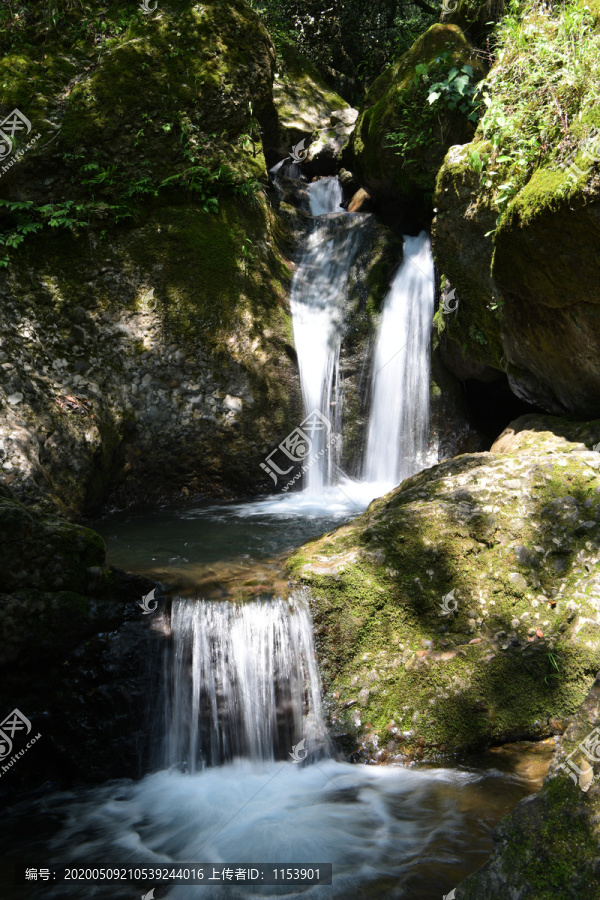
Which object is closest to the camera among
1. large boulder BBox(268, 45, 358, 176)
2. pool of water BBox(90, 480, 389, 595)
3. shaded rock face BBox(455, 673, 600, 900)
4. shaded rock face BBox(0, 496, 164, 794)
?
shaded rock face BBox(455, 673, 600, 900)

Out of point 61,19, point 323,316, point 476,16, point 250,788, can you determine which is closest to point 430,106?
point 476,16

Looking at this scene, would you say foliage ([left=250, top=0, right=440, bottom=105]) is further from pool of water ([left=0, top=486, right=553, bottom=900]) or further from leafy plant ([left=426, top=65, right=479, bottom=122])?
pool of water ([left=0, top=486, right=553, bottom=900])

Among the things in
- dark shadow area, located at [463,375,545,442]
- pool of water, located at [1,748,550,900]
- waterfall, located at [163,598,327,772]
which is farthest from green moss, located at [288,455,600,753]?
dark shadow area, located at [463,375,545,442]

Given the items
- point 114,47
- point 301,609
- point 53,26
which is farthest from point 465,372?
point 53,26

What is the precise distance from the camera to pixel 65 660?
12.5ft

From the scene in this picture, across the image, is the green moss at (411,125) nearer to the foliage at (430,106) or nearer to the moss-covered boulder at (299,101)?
the foliage at (430,106)

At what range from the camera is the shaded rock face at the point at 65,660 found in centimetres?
366

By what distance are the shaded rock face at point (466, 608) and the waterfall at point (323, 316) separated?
3814 mm

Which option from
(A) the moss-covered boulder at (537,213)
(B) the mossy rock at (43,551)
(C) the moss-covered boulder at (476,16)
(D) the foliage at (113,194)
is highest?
(C) the moss-covered boulder at (476,16)

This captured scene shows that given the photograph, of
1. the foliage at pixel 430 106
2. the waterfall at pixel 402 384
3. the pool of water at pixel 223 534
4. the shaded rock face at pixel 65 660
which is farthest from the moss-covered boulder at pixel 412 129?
the shaded rock face at pixel 65 660

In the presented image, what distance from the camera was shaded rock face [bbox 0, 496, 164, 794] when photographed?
12.0 feet

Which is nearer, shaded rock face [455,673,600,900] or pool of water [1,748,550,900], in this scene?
shaded rock face [455,673,600,900]

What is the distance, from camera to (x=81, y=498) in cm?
682

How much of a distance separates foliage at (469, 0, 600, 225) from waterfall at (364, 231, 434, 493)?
309cm
